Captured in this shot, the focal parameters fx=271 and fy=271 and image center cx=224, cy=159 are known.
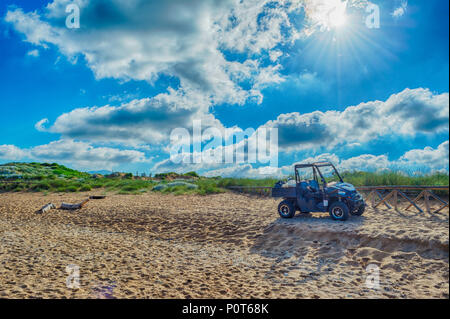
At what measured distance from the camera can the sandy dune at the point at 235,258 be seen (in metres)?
5.17

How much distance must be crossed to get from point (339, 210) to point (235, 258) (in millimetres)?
4002

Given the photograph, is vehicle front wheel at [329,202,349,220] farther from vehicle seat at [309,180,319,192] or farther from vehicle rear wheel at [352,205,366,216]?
vehicle rear wheel at [352,205,366,216]

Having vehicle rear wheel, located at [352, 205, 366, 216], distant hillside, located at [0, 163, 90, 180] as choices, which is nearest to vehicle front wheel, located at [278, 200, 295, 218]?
vehicle rear wheel, located at [352, 205, 366, 216]

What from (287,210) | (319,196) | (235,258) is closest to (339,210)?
(319,196)

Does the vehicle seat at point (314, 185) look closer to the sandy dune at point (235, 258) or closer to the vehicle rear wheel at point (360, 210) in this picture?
the sandy dune at point (235, 258)

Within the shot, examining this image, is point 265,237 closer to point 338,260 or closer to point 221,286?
point 338,260

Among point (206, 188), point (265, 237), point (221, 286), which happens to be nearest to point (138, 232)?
point (265, 237)

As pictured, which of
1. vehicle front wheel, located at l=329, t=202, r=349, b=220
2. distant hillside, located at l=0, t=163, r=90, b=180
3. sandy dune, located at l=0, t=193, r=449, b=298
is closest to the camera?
sandy dune, located at l=0, t=193, r=449, b=298

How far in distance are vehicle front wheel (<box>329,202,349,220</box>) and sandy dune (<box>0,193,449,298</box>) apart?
35cm

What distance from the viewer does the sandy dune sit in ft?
17.0

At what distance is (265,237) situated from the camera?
883cm

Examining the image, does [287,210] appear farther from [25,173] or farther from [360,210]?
[25,173]

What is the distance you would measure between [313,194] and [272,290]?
498 cm

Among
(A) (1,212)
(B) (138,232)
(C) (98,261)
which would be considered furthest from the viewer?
(A) (1,212)
